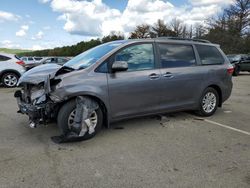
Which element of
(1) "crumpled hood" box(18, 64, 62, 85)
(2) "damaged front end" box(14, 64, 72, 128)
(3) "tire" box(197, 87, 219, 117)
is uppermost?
(1) "crumpled hood" box(18, 64, 62, 85)

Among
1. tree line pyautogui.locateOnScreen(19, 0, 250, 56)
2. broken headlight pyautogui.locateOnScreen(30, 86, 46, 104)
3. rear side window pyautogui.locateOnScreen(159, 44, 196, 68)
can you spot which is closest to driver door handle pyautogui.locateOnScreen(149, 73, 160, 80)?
rear side window pyautogui.locateOnScreen(159, 44, 196, 68)

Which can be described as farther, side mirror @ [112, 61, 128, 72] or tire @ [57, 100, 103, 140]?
side mirror @ [112, 61, 128, 72]

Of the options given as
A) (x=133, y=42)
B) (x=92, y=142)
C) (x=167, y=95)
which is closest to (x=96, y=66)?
(x=133, y=42)

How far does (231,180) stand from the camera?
3146 millimetres

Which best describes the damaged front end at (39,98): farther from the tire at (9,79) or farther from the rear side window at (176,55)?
the tire at (9,79)

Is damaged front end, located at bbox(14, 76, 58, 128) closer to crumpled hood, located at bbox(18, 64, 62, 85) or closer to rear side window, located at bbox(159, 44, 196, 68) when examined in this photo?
crumpled hood, located at bbox(18, 64, 62, 85)

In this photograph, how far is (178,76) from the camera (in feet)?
17.3

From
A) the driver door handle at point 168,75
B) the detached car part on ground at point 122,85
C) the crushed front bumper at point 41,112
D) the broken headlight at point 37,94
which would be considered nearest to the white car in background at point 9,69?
the detached car part on ground at point 122,85

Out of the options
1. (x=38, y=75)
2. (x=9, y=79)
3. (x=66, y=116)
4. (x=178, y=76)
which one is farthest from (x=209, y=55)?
(x=9, y=79)

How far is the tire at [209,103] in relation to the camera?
5.85m

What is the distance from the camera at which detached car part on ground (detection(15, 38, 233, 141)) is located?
4.24 m

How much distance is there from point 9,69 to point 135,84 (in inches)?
333

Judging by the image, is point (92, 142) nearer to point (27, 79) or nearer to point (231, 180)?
point (27, 79)

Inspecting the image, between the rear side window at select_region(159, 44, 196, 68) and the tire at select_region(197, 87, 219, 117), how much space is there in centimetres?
78
